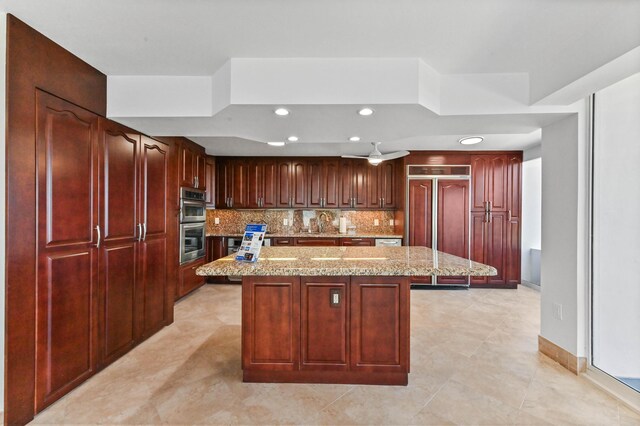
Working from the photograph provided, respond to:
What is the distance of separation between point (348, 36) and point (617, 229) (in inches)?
97.5

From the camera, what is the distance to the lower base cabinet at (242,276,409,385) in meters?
2.09

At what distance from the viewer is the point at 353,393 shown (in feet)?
6.59

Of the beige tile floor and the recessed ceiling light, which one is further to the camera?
the recessed ceiling light

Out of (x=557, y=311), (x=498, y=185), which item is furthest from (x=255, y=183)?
(x=557, y=311)

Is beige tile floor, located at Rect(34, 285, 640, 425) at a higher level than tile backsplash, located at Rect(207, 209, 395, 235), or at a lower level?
lower

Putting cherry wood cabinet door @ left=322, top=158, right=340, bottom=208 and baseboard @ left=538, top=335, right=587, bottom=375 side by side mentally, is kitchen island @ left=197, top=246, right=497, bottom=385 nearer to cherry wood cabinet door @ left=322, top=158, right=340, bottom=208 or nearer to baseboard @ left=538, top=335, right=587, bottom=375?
baseboard @ left=538, top=335, right=587, bottom=375

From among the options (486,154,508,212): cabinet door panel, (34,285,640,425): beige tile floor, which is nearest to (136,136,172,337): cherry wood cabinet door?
(34,285,640,425): beige tile floor

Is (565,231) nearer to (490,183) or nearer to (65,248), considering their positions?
(490,183)

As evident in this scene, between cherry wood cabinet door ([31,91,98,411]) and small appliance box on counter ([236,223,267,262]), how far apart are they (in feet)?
3.72

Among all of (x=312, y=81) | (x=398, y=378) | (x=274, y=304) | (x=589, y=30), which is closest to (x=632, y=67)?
(x=589, y=30)

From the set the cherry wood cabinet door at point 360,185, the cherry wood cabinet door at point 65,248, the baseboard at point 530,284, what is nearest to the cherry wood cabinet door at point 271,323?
the cherry wood cabinet door at point 65,248

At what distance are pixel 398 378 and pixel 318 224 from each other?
3.57 meters

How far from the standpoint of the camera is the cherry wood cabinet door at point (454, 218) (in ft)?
15.0

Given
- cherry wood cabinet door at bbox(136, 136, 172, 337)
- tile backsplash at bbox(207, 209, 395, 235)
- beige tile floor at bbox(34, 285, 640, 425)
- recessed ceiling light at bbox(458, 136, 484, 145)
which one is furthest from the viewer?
tile backsplash at bbox(207, 209, 395, 235)
